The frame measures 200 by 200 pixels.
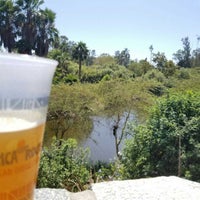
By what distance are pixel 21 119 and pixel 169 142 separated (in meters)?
3.75

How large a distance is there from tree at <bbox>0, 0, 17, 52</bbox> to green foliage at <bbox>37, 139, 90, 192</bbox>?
19272 mm

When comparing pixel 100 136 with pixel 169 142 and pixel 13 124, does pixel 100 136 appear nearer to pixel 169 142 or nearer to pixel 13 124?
pixel 169 142

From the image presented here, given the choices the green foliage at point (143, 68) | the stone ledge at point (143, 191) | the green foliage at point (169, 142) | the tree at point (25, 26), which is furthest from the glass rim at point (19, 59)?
the green foliage at point (143, 68)

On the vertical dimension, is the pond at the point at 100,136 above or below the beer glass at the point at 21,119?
below

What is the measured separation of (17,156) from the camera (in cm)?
39

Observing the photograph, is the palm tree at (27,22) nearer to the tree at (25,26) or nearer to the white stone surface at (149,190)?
the tree at (25,26)

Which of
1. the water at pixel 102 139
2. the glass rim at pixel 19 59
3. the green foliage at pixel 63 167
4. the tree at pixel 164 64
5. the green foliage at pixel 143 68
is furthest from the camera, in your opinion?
the green foliage at pixel 143 68

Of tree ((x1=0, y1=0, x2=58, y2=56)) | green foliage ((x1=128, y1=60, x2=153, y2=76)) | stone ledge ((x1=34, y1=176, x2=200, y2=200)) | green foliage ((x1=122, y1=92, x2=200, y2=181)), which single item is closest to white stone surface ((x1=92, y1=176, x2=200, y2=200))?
stone ledge ((x1=34, y1=176, x2=200, y2=200))

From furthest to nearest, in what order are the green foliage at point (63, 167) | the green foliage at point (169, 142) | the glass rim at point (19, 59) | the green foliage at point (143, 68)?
the green foliage at point (143, 68) → the green foliage at point (63, 167) → the green foliage at point (169, 142) → the glass rim at point (19, 59)

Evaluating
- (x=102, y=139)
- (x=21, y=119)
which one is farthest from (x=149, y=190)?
(x=102, y=139)

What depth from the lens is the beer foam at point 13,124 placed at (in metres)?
0.38

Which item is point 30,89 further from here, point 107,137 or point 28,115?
point 107,137

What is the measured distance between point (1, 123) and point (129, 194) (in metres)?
1.80

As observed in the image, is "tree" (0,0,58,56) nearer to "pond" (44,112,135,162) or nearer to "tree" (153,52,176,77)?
"tree" (153,52,176,77)
